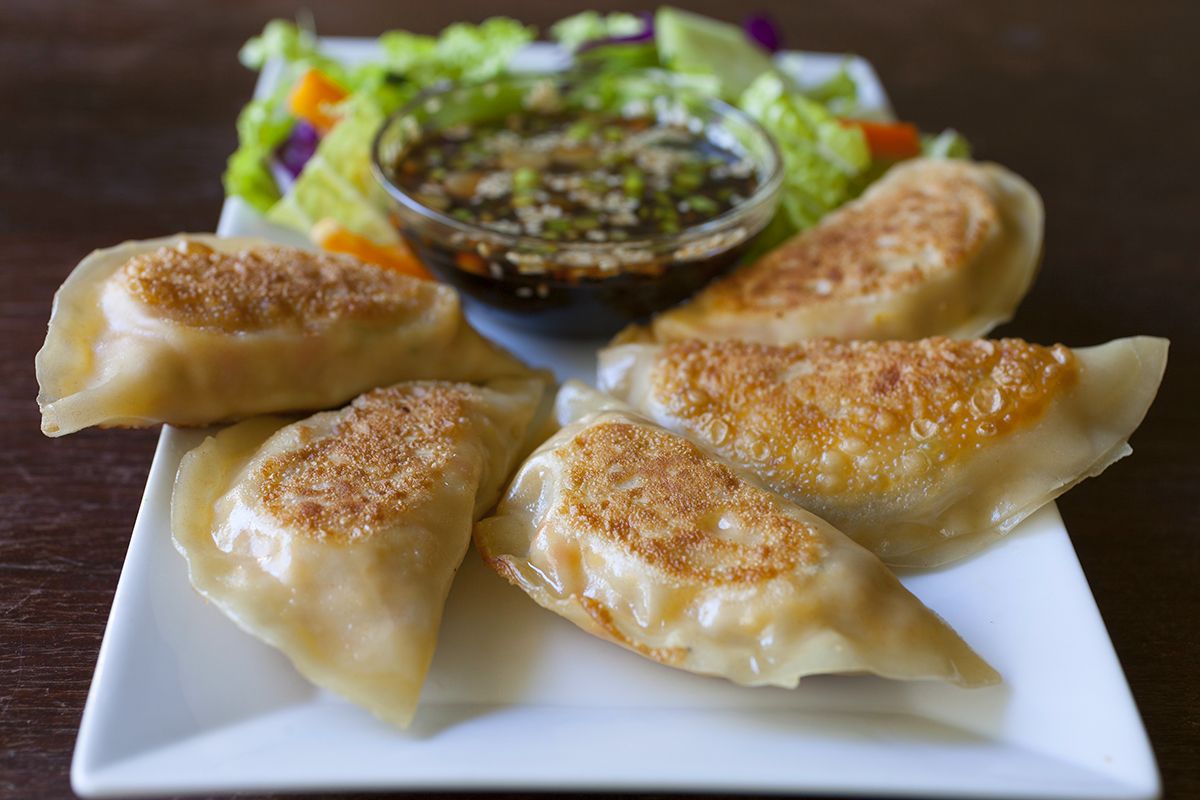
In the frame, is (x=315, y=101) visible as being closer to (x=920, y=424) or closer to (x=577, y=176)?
(x=577, y=176)

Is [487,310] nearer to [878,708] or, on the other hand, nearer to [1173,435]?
[878,708]

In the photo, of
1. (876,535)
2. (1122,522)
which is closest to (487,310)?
(876,535)

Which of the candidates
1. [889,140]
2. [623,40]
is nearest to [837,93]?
[889,140]

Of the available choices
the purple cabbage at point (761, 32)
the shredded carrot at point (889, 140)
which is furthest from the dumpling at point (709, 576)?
the purple cabbage at point (761, 32)

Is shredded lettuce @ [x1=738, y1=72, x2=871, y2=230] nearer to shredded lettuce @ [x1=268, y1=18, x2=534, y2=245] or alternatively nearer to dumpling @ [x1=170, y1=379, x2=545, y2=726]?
shredded lettuce @ [x1=268, y1=18, x2=534, y2=245]

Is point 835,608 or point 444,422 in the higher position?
point 835,608

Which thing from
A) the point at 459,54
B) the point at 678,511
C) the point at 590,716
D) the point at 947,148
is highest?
the point at 678,511
